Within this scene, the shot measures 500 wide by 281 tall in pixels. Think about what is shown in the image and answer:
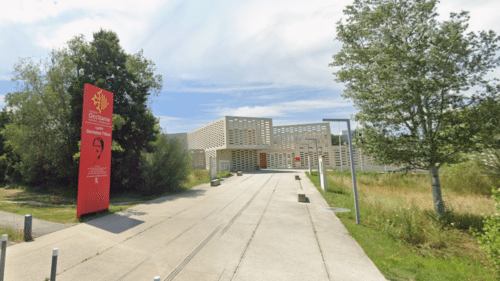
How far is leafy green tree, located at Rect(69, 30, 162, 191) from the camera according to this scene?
1675 cm

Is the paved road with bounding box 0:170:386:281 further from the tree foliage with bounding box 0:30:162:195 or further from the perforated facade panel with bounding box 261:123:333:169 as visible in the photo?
the perforated facade panel with bounding box 261:123:333:169

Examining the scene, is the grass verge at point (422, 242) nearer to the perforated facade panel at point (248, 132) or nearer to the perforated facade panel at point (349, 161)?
the perforated facade panel at point (349, 161)

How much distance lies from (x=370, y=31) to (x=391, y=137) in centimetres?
479

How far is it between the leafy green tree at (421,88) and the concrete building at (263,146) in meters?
28.7

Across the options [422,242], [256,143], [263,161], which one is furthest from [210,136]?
[422,242]

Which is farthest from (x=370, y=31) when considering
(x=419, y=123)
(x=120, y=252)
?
(x=120, y=252)

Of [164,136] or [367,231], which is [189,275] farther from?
[164,136]

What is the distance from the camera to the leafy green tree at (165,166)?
1584 cm

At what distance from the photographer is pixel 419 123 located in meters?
8.66

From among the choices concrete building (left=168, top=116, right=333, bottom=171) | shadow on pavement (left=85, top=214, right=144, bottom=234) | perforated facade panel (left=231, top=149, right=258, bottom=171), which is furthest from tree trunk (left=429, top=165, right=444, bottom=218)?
perforated facade panel (left=231, top=149, right=258, bottom=171)

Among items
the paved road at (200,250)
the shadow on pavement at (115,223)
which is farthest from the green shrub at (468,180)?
the shadow on pavement at (115,223)

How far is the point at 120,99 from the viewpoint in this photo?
57.9ft

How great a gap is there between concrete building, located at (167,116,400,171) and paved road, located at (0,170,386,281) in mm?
30056

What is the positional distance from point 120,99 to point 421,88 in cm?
1891
